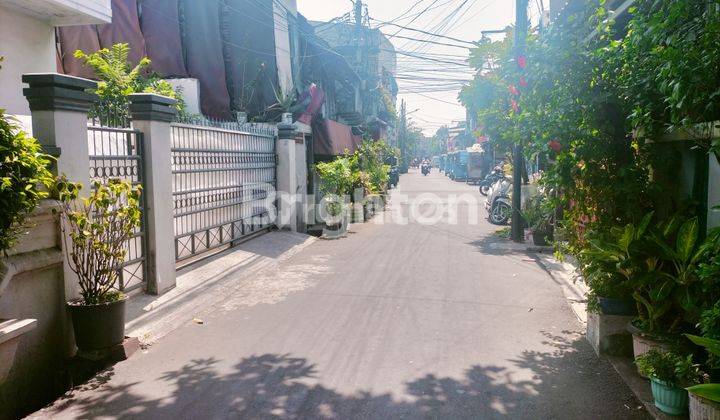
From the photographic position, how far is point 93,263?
5.12m

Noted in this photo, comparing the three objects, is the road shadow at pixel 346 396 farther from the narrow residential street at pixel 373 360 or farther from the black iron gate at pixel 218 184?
the black iron gate at pixel 218 184

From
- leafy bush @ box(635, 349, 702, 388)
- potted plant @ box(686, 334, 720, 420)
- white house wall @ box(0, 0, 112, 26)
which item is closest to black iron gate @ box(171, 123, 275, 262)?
white house wall @ box(0, 0, 112, 26)

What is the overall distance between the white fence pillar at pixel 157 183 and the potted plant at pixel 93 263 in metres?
1.60

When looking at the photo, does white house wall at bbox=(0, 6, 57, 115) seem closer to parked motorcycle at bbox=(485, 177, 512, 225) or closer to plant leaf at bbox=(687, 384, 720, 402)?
plant leaf at bbox=(687, 384, 720, 402)

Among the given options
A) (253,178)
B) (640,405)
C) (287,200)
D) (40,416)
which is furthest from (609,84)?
(287,200)

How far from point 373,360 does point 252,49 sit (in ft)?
42.4

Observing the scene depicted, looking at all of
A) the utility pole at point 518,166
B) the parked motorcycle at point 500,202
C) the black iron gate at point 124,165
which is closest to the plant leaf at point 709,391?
the black iron gate at point 124,165

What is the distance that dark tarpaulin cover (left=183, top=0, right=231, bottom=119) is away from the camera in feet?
47.7

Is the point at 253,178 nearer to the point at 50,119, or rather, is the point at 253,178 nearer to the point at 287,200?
the point at 287,200

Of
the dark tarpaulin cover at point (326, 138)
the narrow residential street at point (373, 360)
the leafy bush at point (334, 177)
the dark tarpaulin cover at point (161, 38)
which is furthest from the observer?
the dark tarpaulin cover at point (326, 138)

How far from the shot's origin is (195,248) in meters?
9.21

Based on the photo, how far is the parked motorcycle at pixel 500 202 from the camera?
16062 millimetres

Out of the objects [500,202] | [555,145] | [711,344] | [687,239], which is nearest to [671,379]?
[711,344]

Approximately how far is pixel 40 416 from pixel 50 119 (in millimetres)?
2685
